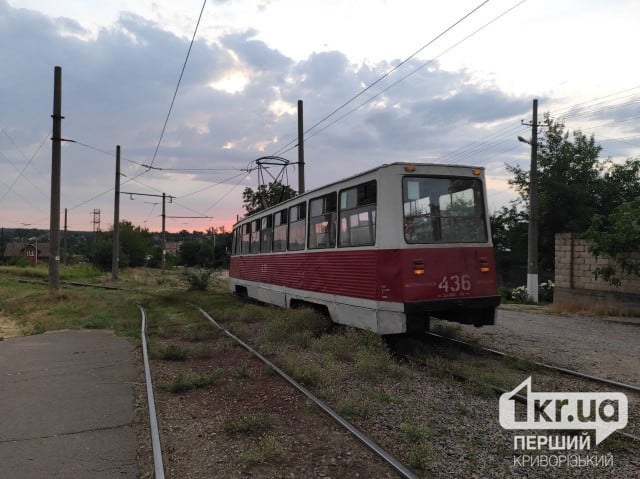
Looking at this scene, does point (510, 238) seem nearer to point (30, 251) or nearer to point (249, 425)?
point (249, 425)

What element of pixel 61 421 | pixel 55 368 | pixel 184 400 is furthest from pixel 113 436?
pixel 55 368

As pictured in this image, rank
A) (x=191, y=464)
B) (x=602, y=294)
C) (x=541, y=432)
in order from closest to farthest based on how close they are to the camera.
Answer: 1. (x=191, y=464)
2. (x=541, y=432)
3. (x=602, y=294)

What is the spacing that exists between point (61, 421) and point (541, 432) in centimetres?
488

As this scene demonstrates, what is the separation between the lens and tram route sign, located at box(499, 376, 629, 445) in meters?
4.61

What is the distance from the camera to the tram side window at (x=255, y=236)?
46.4 feet

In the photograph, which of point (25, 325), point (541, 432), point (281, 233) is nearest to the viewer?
point (541, 432)

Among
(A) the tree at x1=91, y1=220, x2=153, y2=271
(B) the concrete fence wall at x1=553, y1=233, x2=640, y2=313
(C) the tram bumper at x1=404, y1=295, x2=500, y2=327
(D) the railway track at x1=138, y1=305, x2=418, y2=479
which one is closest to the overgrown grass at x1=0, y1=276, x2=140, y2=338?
(D) the railway track at x1=138, y1=305, x2=418, y2=479

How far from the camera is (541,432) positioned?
4504 millimetres

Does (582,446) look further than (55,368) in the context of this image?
No

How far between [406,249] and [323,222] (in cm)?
247

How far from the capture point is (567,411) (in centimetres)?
504

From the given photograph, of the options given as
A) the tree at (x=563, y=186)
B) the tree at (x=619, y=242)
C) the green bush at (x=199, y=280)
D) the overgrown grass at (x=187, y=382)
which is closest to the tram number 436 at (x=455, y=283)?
the overgrown grass at (x=187, y=382)

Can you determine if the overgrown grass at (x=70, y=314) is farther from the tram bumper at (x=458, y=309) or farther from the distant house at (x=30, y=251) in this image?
the distant house at (x=30, y=251)

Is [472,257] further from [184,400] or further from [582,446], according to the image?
[184,400]
